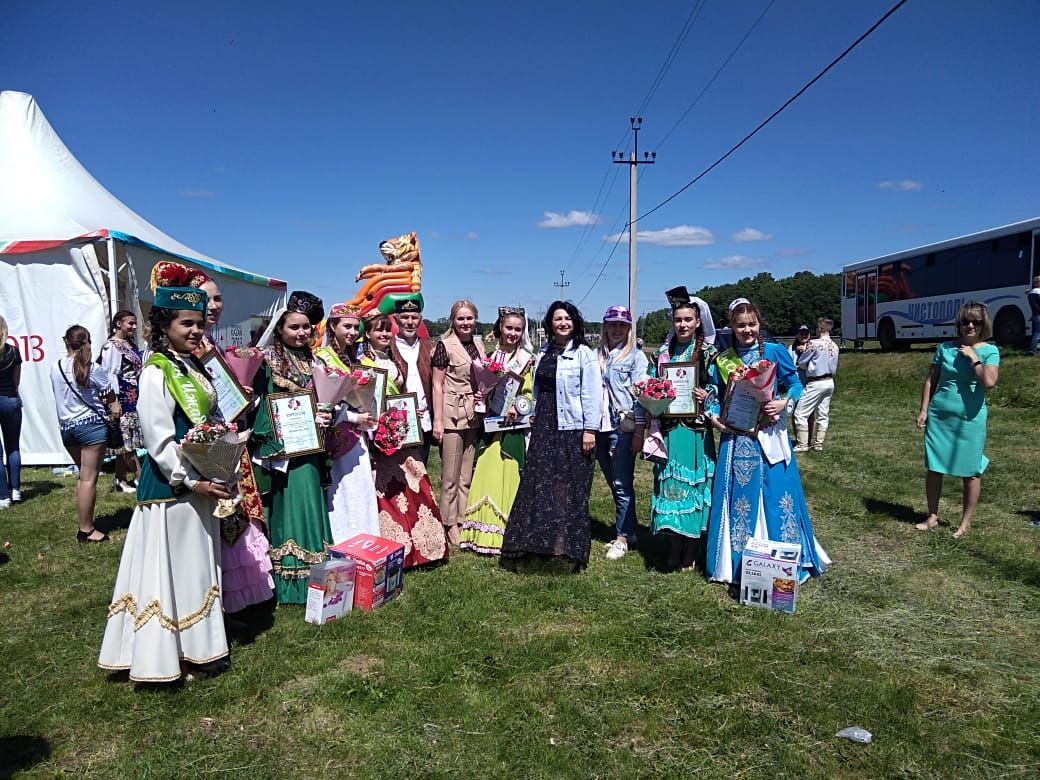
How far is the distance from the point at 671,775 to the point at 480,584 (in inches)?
86.5

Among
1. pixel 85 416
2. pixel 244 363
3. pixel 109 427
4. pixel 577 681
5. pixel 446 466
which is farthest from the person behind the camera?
pixel 109 427

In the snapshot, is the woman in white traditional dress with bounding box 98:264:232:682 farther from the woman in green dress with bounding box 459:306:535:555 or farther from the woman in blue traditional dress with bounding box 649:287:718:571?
the woman in blue traditional dress with bounding box 649:287:718:571

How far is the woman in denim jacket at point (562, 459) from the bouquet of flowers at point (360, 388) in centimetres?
128

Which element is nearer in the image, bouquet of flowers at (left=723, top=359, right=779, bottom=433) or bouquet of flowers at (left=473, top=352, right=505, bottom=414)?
bouquet of flowers at (left=723, top=359, right=779, bottom=433)

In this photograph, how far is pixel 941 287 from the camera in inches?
768

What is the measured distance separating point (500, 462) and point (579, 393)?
3.00 feet

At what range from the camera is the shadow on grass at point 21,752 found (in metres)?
2.83

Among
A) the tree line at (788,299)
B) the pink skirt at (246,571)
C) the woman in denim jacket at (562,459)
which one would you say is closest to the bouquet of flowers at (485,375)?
the woman in denim jacket at (562,459)

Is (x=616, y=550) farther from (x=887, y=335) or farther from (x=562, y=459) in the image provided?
(x=887, y=335)

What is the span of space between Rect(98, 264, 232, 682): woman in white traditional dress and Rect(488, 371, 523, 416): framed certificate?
7.76 feet

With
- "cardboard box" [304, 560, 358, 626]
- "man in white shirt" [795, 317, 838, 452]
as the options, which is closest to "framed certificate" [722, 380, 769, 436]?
"cardboard box" [304, 560, 358, 626]

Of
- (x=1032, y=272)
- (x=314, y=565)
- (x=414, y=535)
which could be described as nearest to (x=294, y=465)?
(x=314, y=565)

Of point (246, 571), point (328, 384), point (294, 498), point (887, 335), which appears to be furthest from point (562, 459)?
point (887, 335)

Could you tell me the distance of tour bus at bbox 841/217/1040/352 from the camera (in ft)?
54.9
